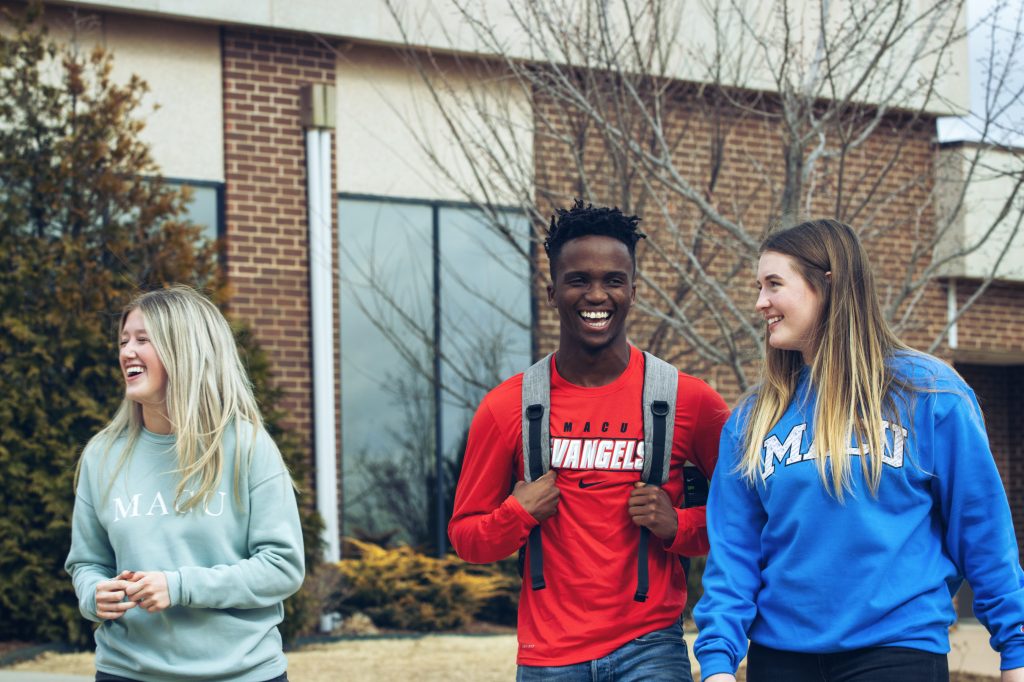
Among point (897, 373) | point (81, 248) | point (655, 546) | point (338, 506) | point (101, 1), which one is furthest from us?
point (338, 506)

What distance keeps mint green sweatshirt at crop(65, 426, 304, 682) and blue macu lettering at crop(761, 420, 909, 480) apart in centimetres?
141

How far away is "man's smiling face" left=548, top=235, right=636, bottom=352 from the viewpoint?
161 inches

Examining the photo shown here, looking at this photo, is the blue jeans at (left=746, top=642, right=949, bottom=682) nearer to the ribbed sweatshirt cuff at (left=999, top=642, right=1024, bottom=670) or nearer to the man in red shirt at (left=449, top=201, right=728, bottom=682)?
the ribbed sweatshirt cuff at (left=999, top=642, right=1024, bottom=670)

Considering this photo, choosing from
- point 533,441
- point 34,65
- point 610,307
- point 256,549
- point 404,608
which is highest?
point 34,65

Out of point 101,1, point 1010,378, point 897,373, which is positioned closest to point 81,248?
point 101,1

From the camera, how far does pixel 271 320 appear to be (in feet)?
39.2

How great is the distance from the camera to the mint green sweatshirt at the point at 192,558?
3932 mm

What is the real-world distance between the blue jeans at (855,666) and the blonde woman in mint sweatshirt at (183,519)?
1.40 meters

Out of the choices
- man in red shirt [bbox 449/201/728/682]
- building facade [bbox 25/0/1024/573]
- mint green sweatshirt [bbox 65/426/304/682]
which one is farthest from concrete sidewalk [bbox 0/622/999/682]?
mint green sweatshirt [bbox 65/426/304/682]

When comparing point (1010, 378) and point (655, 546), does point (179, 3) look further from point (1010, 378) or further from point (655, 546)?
point (1010, 378)

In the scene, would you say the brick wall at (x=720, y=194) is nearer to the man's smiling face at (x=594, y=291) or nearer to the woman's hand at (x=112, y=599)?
the man's smiling face at (x=594, y=291)

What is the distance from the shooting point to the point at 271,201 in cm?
1207

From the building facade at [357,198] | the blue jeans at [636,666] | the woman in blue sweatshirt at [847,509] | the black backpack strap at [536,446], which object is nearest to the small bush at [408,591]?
the building facade at [357,198]

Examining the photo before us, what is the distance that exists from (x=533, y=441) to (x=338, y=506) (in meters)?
8.35
